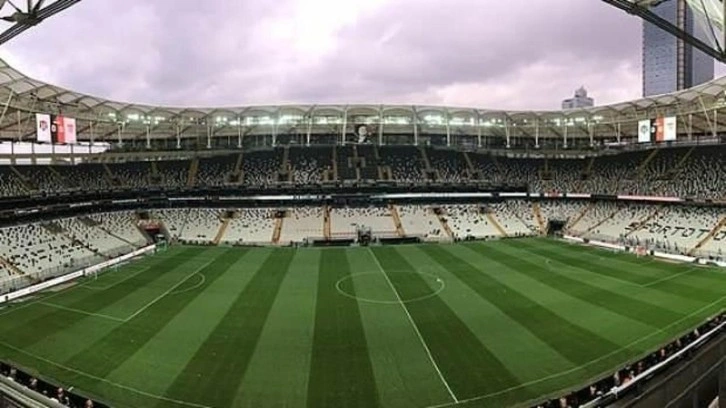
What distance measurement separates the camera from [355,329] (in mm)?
22984

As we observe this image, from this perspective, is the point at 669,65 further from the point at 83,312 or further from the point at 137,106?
the point at 83,312

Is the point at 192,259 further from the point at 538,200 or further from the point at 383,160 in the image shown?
the point at 538,200

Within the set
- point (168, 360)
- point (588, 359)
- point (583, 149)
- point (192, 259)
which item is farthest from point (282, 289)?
point (583, 149)

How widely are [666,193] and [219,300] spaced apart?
45645 mm

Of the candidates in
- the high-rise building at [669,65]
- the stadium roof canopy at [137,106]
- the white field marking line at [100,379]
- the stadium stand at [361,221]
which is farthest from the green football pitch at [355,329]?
the high-rise building at [669,65]

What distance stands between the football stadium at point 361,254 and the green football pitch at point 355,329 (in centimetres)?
14

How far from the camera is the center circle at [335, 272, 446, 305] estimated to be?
28.4 metres

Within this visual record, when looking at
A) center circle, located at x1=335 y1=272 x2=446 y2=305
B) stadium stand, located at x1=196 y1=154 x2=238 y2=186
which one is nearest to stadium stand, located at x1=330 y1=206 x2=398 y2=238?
stadium stand, located at x1=196 y1=154 x2=238 y2=186

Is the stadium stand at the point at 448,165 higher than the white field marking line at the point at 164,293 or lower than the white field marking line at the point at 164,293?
higher

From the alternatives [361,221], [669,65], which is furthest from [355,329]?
[669,65]

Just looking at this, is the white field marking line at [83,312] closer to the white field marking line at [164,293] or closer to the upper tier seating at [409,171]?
the white field marking line at [164,293]

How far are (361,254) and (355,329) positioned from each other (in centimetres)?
2205

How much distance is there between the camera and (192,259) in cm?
4238

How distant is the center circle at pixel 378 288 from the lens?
93.3 feet
